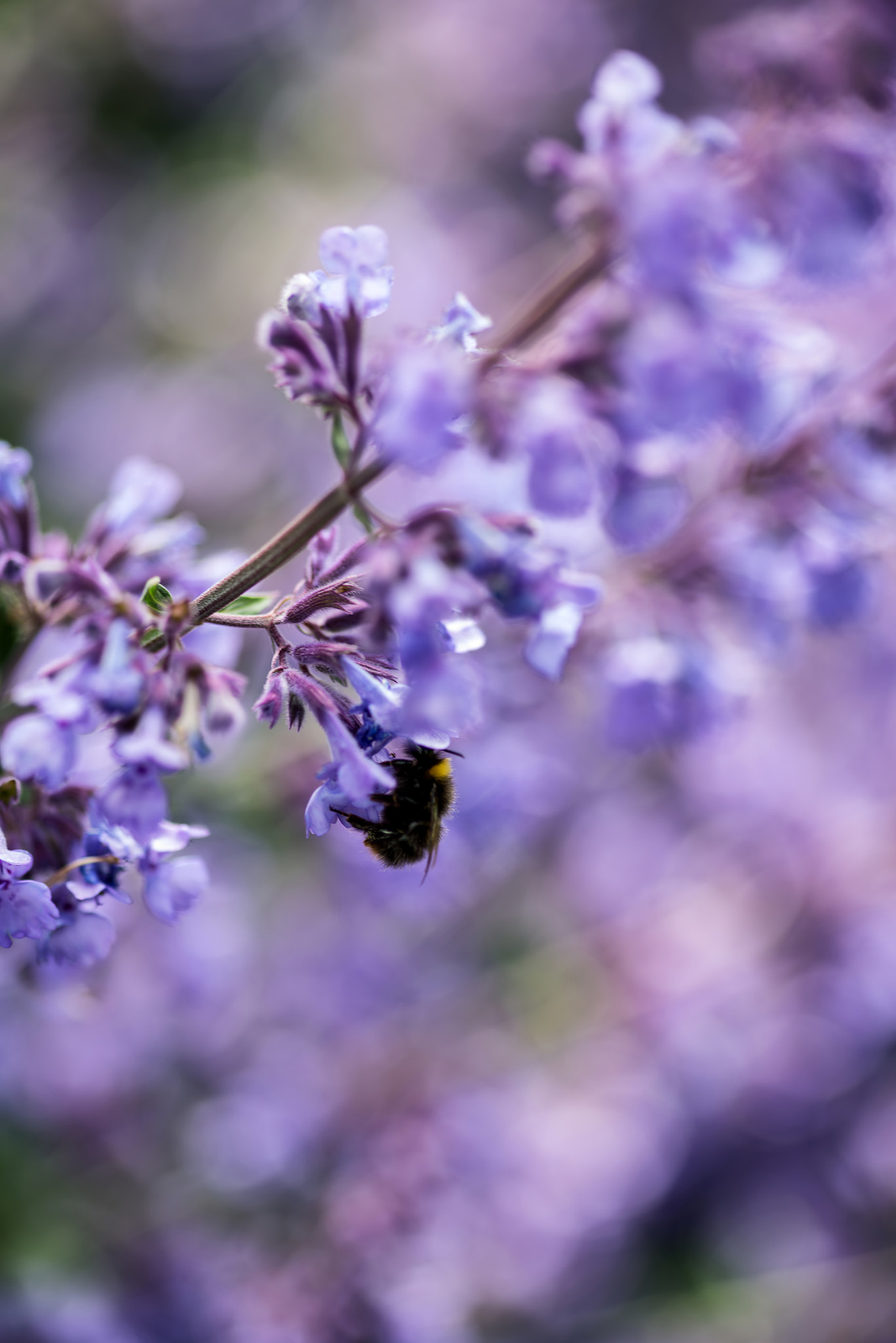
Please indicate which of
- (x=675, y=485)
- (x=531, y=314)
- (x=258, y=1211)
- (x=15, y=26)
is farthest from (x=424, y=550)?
(x=15, y=26)

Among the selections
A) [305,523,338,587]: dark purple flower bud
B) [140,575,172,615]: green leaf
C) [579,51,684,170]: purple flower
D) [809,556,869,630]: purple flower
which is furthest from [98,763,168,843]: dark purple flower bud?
[809,556,869,630]: purple flower

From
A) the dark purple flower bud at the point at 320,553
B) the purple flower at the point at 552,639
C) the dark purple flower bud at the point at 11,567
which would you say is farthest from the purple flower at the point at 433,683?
the dark purple flower bud at the point at 11,567

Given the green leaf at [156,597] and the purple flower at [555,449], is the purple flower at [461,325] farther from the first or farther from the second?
the green leaf at [156,597]

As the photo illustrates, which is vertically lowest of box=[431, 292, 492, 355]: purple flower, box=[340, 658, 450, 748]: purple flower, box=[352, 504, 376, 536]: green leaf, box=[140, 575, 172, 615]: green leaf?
box=[340, 658, 450, 748]: purple flower

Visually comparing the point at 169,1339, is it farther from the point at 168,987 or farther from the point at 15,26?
the point at 15,26

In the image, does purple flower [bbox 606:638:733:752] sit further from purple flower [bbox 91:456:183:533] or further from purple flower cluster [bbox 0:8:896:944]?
purple flower [bbox 91:456:183:533]

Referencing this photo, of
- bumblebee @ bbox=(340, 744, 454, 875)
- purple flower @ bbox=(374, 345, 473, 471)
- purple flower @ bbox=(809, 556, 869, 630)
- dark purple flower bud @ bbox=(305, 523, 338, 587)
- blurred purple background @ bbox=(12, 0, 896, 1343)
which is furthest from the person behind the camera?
blurred purple background @ bbox=(12, 0, 896, 1343)
